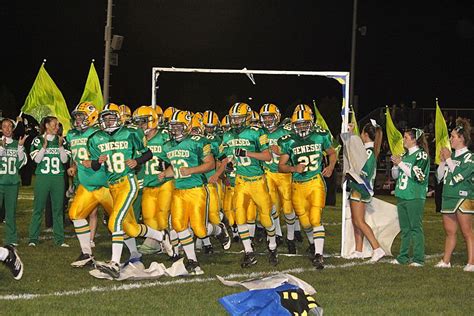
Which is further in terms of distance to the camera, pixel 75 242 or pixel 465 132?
pixel 75 242

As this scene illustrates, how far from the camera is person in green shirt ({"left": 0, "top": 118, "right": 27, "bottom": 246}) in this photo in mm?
13141

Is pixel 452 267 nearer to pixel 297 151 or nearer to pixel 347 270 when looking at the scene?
pixel 347 270

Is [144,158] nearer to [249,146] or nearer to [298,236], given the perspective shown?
[249,146]

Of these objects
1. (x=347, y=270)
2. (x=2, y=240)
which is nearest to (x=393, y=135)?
(x=347, y=270)

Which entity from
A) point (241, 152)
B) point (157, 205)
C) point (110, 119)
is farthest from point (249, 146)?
point (110, 119)

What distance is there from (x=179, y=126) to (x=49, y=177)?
3169mm

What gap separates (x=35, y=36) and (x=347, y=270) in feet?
113

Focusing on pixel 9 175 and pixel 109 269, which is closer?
pixel 109 269

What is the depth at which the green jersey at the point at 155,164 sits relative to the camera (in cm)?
1232

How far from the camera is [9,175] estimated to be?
13250 millimetres

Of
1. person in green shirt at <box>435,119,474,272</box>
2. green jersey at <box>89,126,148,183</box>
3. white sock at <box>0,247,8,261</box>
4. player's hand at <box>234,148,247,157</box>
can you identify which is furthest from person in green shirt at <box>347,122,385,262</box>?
white sock at <box>0,247,8,261</box>

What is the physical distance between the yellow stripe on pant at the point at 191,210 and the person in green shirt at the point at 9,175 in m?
3.00

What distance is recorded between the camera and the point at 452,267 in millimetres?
12359

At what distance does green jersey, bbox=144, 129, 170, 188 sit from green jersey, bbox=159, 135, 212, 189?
67cm
